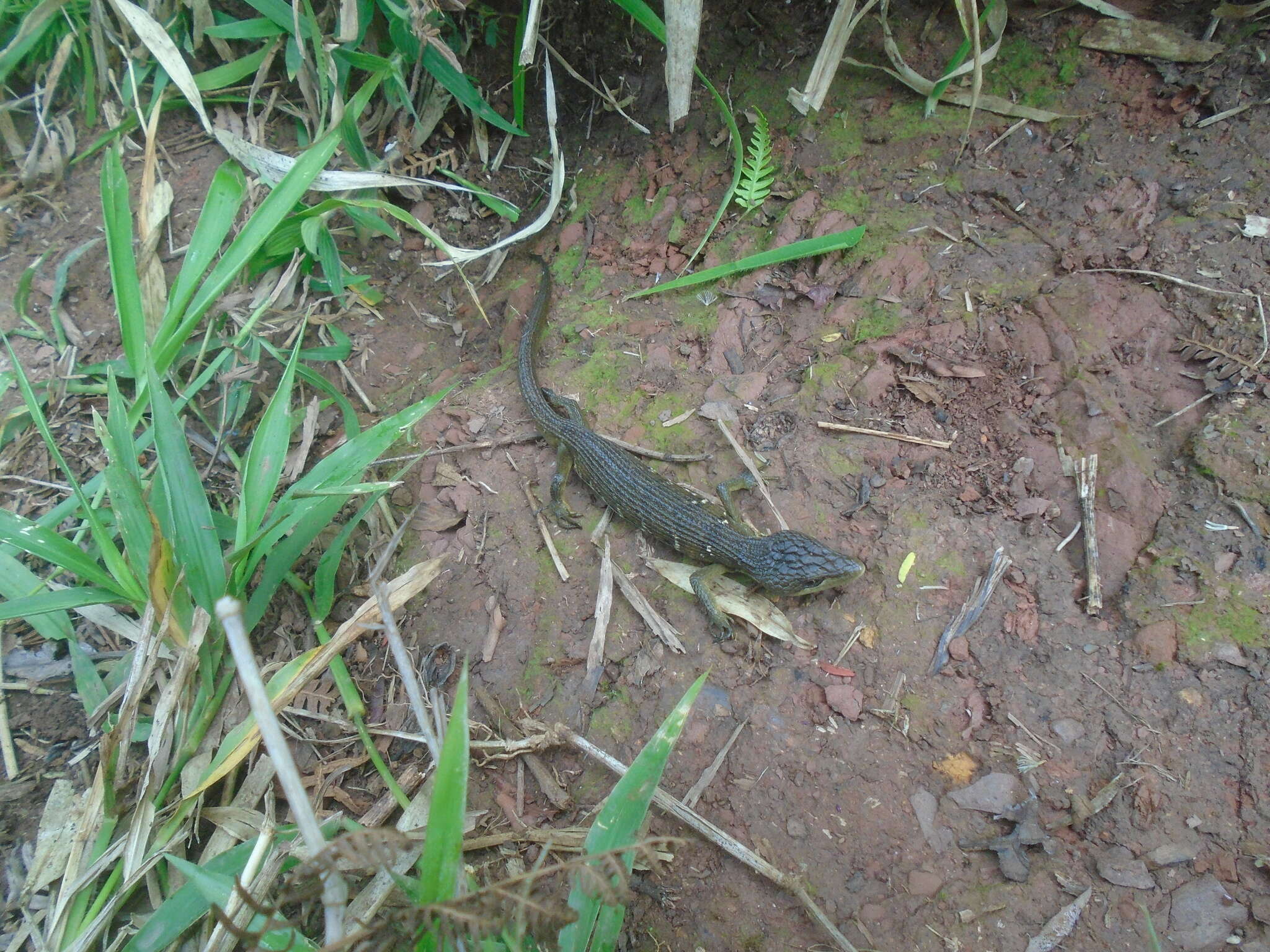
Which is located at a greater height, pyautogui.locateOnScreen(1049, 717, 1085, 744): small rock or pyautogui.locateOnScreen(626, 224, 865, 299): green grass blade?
pyautogui.locateOnScreen(626, 224, 865, 299): green grass blade

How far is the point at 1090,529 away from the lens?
10.0 ft

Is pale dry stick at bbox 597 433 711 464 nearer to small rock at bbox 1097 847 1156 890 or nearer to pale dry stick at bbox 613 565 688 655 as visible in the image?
pale dry stick at bbox 613 565 688 655

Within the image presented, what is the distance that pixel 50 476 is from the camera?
3.65 metres

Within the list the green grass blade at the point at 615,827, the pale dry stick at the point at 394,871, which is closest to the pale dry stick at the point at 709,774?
the green grass blade at the point at 615,827

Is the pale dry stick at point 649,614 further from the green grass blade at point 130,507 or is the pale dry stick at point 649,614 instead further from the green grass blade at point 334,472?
the green grass blade at point 130,507

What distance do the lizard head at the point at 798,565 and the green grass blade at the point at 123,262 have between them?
10.0 feet

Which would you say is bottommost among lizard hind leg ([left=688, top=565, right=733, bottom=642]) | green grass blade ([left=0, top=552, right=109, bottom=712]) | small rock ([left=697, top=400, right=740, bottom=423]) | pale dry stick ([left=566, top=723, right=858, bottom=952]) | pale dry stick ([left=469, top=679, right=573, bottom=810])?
green grass blade ([left=0, top=552, right=109, bottom=712])

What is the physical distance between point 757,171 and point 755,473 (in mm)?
1799

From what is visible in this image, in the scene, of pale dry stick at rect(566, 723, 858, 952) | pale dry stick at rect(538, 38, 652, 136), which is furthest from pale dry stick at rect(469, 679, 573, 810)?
pale dry stick at rect(538, 38, 652, 136)

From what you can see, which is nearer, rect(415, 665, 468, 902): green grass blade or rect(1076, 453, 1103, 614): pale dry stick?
rect(415, 665, 468, 902): green grass blade

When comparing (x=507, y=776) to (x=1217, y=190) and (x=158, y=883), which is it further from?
(x=1217, y=190)

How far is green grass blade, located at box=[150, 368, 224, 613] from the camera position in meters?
2.85

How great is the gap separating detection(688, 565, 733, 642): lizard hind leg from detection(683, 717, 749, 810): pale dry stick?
0.41 m

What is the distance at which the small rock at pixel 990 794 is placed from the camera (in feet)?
8.76
